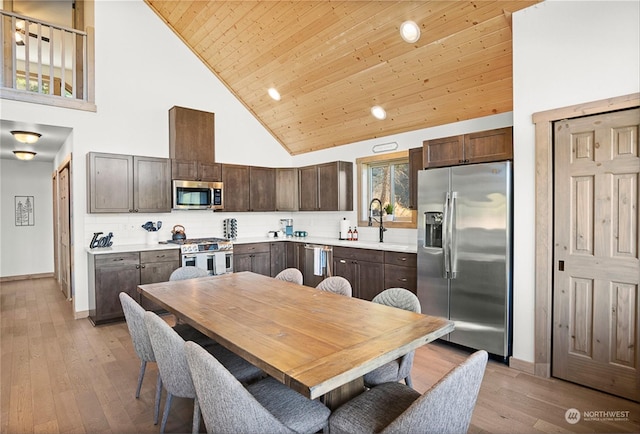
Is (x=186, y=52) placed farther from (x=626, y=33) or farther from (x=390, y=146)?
(x=626, y=33)

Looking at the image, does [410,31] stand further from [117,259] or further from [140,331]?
[117,259]

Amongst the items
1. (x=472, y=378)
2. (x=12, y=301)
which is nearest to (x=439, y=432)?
(x=472, y=378)

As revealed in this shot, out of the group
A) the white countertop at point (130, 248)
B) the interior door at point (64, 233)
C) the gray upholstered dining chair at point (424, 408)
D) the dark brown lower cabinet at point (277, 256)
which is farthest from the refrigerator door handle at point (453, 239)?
the interior door at point (64, 233)

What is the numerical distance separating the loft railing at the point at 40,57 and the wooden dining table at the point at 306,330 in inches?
146

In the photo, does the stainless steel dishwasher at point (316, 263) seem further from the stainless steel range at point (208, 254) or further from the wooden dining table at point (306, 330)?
the wooden dining table at point (306, 330)

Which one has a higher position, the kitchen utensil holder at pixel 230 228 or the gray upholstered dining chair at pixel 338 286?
the kitchen utensil holder at pixel 230 228

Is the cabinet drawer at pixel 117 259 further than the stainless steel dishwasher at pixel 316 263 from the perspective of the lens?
No

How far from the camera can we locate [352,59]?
436 centimetres

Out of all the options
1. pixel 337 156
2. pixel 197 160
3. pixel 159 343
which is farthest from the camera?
pixel 337 156

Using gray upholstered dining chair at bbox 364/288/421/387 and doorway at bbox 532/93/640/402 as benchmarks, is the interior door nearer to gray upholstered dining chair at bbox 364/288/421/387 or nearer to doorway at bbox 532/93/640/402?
gray upholstered dining chair at bbox 364/288/421/387

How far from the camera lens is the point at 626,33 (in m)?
2.57

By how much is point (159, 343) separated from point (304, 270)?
4045mm

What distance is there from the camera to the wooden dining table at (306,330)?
55.7 inches
